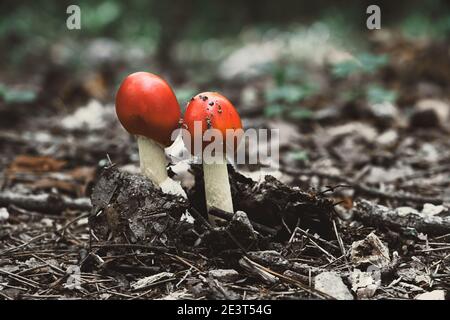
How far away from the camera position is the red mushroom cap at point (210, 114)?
2.26 metres

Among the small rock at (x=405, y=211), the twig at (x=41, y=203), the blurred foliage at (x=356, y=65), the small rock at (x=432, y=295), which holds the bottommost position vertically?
the small rock at (x=432, y=295)

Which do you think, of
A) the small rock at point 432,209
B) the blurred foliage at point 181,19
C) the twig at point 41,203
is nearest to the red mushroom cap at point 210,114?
the twig at point 41,203

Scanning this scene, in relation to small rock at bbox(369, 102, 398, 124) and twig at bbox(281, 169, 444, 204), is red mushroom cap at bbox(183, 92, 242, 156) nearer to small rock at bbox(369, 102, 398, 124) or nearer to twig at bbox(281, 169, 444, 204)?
twig at bbox(281, 169, 444, 204)

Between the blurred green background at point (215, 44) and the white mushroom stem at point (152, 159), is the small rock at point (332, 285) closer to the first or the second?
the white mushroom stem at point (152, 159)

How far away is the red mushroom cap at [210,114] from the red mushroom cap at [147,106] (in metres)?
0.09

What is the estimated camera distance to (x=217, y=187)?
8.02 feet

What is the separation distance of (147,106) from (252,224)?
787 mm

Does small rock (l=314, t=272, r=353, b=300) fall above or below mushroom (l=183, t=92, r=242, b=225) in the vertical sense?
below

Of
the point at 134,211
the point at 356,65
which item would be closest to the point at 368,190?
the point at 134,211

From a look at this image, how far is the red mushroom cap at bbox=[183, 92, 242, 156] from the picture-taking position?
226 centimetres

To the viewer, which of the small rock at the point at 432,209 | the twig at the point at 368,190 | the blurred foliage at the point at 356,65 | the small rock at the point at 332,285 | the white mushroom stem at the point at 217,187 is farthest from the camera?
the blurred foliage at the point at 356,65

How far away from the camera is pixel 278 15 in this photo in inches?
648

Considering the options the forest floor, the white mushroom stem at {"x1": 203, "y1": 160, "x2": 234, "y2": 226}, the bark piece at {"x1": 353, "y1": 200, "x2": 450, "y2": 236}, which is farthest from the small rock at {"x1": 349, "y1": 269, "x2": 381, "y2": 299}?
the white mushroom stem at {"x1": 203, "y1": 160, "x2": 234, "y2": 226}

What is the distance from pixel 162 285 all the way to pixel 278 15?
1542 cm
